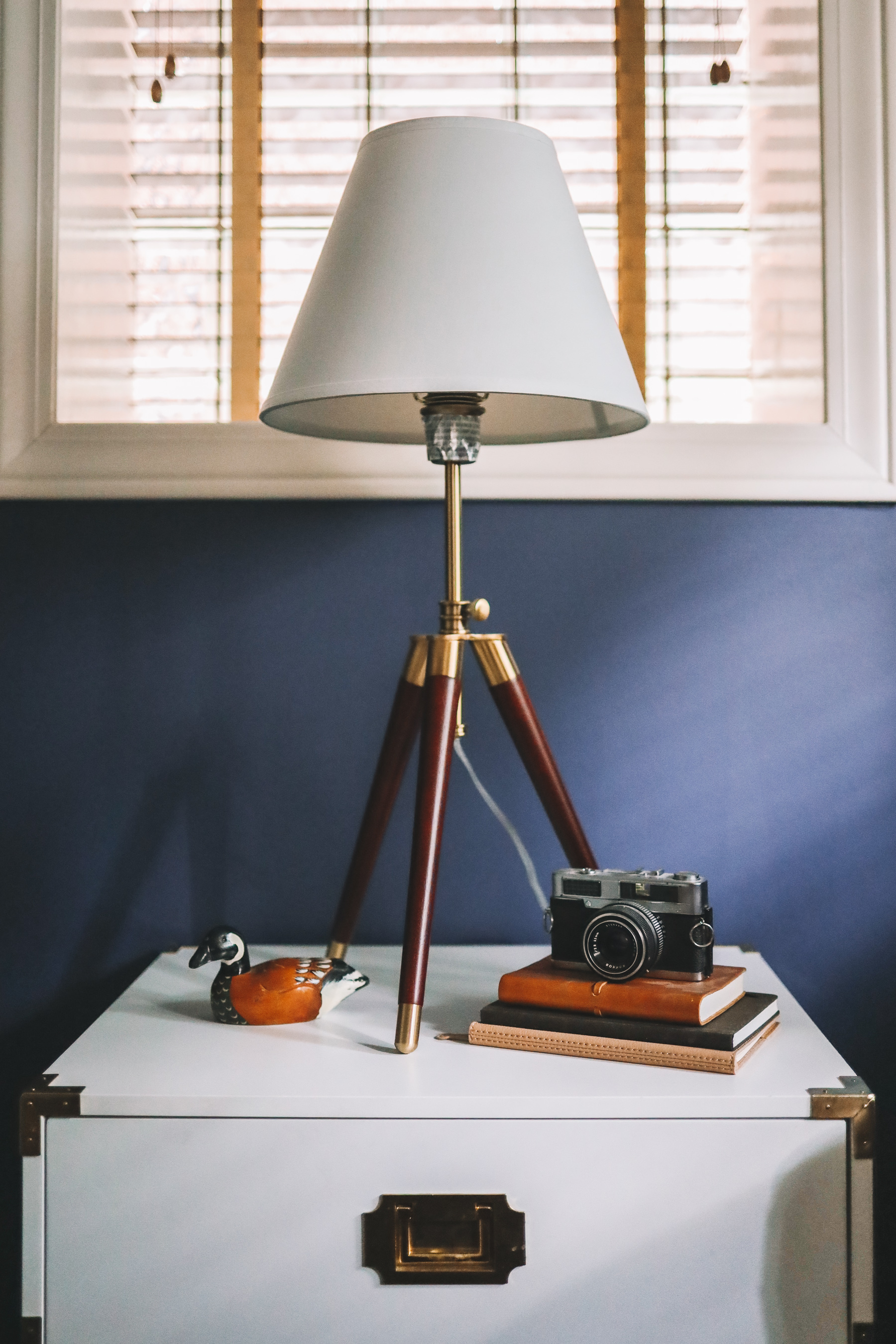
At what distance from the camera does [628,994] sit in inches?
35.9

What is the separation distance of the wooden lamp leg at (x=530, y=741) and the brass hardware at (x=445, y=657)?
0.19 ft

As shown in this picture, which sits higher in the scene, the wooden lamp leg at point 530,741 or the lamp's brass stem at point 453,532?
the lamp's brass stem at point 453,532

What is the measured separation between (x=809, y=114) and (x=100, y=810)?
1.35 metres

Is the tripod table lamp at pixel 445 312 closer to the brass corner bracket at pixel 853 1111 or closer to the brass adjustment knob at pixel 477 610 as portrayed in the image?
the brass adjustment knob at pixel 477 610

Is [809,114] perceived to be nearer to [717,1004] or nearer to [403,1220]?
[717,1004]

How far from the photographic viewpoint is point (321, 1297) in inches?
32.8

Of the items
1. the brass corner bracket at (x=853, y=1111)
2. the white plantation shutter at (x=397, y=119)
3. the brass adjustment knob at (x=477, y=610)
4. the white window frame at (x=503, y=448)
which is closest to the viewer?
the brass corner bracket at (x=853, y=1111)

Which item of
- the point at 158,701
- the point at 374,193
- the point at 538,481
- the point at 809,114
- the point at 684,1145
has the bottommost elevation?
the point at 684,1145

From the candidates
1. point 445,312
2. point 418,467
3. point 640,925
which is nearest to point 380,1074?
point 640,925

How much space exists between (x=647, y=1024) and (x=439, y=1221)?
0.24 meters

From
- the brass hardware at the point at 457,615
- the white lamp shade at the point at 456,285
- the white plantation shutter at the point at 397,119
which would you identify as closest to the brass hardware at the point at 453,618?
the brass hardware at the point at 457,615

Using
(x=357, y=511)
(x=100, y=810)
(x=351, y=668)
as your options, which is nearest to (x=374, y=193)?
(x=357, y=511)

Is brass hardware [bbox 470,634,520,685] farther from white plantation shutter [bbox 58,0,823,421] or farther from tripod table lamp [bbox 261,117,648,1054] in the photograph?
white plantation shutter [bbox 58,0,823,421]

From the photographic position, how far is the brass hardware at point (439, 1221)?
0.83 meters
